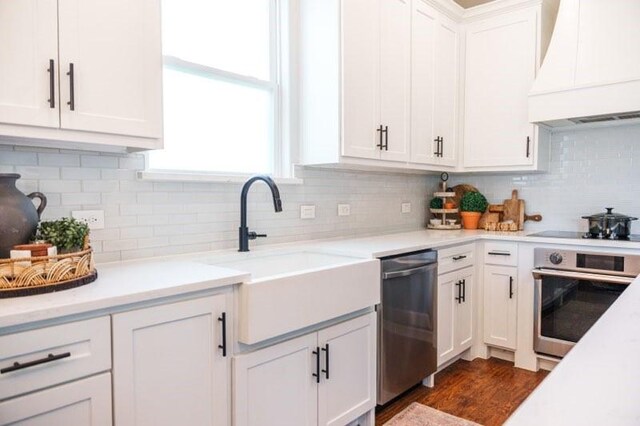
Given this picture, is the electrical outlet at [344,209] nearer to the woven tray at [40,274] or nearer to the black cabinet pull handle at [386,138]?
the black cabinet pull handle at [386,138]

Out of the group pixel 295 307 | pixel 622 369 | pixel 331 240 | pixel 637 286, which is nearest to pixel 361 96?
pixel 331 240

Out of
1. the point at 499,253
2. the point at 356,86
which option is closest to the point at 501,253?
the point at 499,253

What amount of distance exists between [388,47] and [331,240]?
1323 millimetres

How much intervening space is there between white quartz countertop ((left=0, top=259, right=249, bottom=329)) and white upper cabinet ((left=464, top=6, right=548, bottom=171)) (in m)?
2.59

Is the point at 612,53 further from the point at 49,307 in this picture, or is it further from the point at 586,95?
the point at 49,307

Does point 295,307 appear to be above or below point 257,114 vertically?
below

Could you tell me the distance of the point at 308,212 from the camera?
2805mm

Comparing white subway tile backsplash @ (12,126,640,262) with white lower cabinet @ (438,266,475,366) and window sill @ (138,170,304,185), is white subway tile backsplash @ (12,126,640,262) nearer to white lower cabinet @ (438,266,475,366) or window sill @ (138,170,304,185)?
window sill @ (138,170,304,185)

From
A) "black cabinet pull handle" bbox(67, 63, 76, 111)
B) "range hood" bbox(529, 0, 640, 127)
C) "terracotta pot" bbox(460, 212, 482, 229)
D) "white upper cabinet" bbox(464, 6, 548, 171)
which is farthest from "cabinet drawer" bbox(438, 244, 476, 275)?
"black cabinet pull handle" bbox(67, 63, 76, 111)

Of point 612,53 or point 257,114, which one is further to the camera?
point 612,53

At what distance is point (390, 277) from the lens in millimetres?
2398

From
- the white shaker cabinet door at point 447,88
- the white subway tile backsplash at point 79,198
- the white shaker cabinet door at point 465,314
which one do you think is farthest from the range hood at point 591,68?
the white subway tile backsplash at point 79,198

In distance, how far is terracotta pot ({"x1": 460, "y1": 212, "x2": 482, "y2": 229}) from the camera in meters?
3.77

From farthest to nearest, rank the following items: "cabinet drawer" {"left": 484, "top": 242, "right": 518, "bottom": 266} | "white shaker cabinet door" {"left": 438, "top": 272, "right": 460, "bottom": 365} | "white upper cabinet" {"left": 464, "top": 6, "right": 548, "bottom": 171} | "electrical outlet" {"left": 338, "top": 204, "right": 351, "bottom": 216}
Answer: "white upper cabinet" {"left": 464, "top": 6, "right": 548, "bottom": 171} < "cabinet drawer" {"left": 484, "top": 242, "right": 518, "bottom": 266} < "electrical outlet" {"left": 338, "top": 204, "right": 351, "bottom": 216} < "white shaker cabinet door" {"left": 438, "top": 272, "right": 460, "bottom": 365}
